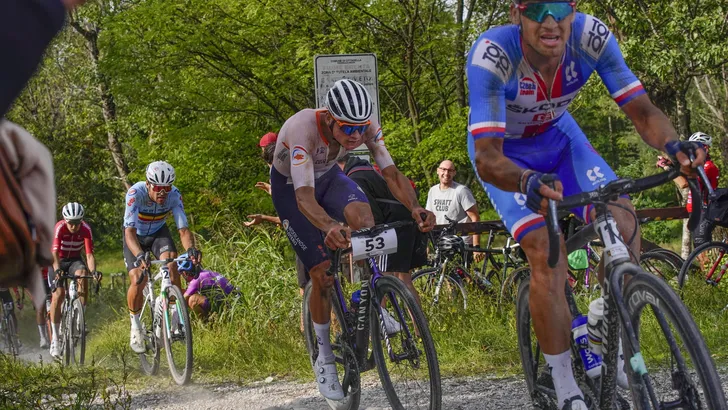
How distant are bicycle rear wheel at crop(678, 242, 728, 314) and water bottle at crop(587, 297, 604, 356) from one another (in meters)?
4.81

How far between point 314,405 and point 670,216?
5.94 metres

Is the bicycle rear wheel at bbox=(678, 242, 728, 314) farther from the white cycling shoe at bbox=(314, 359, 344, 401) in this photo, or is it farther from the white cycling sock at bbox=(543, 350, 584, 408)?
the white cycling sock at bbox=(543, 350, 584, 408)

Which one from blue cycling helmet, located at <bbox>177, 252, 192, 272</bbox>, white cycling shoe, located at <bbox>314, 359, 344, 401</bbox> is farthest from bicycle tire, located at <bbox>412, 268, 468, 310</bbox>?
white cycling shoe, located at <bbox>314, 359, 344, 401</bbox>

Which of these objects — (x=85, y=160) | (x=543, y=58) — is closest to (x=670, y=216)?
(x=543, y=58)

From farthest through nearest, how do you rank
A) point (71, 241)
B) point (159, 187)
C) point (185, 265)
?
point (71, 241) → point (159, 187) → point (185, 265)

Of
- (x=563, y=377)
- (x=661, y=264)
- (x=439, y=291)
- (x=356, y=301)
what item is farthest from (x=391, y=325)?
(x=661, y=264)

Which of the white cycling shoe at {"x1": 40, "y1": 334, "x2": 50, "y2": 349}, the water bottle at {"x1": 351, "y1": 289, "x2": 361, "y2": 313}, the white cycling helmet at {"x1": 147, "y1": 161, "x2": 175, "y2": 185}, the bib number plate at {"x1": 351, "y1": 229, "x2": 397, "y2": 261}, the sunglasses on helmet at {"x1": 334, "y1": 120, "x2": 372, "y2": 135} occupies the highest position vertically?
the white cycling helmet at {"x1": 147, "y1": 161, "x2": 175, "y2": 185}

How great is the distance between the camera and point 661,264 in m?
9.65

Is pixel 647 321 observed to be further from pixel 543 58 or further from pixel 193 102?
pixel 193 102

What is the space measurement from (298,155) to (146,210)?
4.43 meters

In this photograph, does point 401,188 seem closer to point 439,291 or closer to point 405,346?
point 405,346

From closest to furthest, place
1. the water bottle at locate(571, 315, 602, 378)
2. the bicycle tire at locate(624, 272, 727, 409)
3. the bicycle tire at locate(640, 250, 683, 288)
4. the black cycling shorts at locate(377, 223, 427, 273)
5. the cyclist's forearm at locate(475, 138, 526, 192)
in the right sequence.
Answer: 1. the bicycle tire at locate(624, 272, 727, 409)
2. the cyclist's forearm at locate(475, 138, 526, 192)
3. the water bottle at locate(571, 315, 602, 378)
4. the black cycling shorts at locate(377, 223, 427, 273)
5. the bicycle tire at locate(640, 250, 683, 288)

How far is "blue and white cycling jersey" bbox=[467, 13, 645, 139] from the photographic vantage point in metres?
3.90

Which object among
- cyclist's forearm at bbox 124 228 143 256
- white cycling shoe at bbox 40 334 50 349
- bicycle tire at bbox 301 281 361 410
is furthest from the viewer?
white cycling shoe at bbox 40 334 50 349
